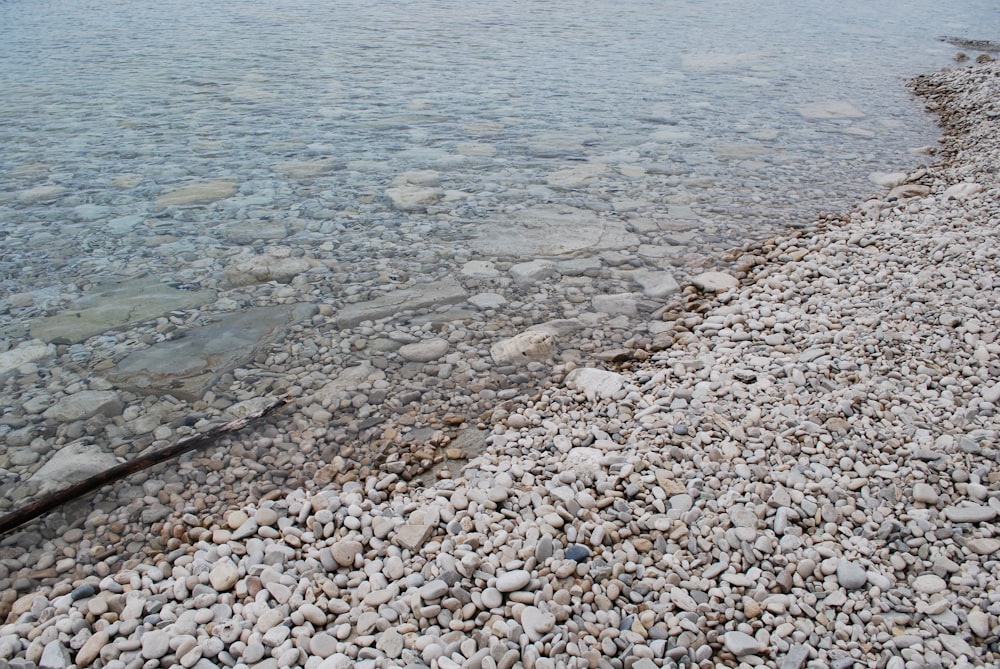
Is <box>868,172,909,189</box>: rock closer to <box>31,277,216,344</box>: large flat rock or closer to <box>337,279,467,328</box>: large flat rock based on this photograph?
<box>337,279,467,328</box>: large flat rock

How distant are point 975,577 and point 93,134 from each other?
317 inches

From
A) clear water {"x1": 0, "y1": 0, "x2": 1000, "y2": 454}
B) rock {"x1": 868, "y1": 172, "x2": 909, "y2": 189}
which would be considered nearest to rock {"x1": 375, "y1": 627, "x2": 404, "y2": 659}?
clear water {"x1": 0, "y1": 0, "x2": 1000, "y2": 454}

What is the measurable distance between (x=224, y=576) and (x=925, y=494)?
2498mm

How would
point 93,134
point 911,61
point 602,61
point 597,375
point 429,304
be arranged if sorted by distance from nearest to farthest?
point 597,375, point 429,304, point 93,134, point 602,61, point 911,61

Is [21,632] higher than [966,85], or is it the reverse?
[966,85]

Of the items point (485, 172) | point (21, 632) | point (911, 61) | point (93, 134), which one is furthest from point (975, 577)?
point (911, 61)

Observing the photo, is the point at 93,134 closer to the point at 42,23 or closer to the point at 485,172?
the point at 485,172

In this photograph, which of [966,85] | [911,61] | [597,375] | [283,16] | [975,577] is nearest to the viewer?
[975,577]

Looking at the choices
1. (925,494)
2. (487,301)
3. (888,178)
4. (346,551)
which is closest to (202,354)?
(487,301)

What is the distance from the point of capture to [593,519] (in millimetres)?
2732

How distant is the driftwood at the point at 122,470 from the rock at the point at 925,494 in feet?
9.10

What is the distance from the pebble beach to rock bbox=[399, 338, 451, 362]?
11 mm

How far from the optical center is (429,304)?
181 inches

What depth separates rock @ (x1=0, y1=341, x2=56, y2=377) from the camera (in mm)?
3850
